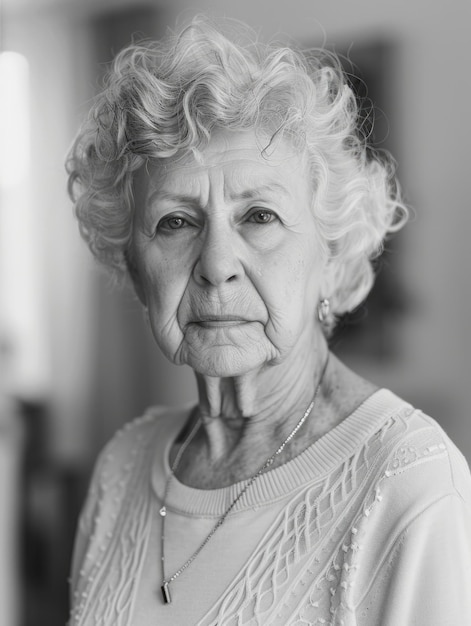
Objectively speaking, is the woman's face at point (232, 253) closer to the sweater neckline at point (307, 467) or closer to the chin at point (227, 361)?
the chin at point (227, 361)

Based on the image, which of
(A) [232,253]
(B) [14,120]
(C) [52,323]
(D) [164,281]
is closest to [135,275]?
(D) [164,281]

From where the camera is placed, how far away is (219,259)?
1261 mm

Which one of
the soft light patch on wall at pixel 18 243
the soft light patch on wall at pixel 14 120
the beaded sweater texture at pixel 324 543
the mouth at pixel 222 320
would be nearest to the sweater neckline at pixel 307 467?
the beaded sweater texture at pixel 324 543

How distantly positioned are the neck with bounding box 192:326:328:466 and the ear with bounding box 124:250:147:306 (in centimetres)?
20

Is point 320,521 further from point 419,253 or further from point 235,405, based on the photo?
point 419,253

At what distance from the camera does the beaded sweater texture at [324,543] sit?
1080 mm

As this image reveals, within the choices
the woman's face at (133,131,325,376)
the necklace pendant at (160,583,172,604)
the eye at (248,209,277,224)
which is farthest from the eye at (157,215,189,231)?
the necklace pendant at (160,583,172,604)

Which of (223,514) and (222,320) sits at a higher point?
(222,320)

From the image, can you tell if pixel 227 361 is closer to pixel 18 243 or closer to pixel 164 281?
pixel 164 281

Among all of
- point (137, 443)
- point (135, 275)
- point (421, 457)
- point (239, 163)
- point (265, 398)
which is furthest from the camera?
point (137, 443)

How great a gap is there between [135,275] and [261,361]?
1.17 feet

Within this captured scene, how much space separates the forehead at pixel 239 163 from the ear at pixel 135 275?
266 mm

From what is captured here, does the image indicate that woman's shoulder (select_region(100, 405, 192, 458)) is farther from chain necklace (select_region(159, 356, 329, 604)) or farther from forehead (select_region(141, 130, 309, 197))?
forehead (select_region(141, 130, 309, 197))

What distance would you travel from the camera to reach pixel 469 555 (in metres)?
1.08
